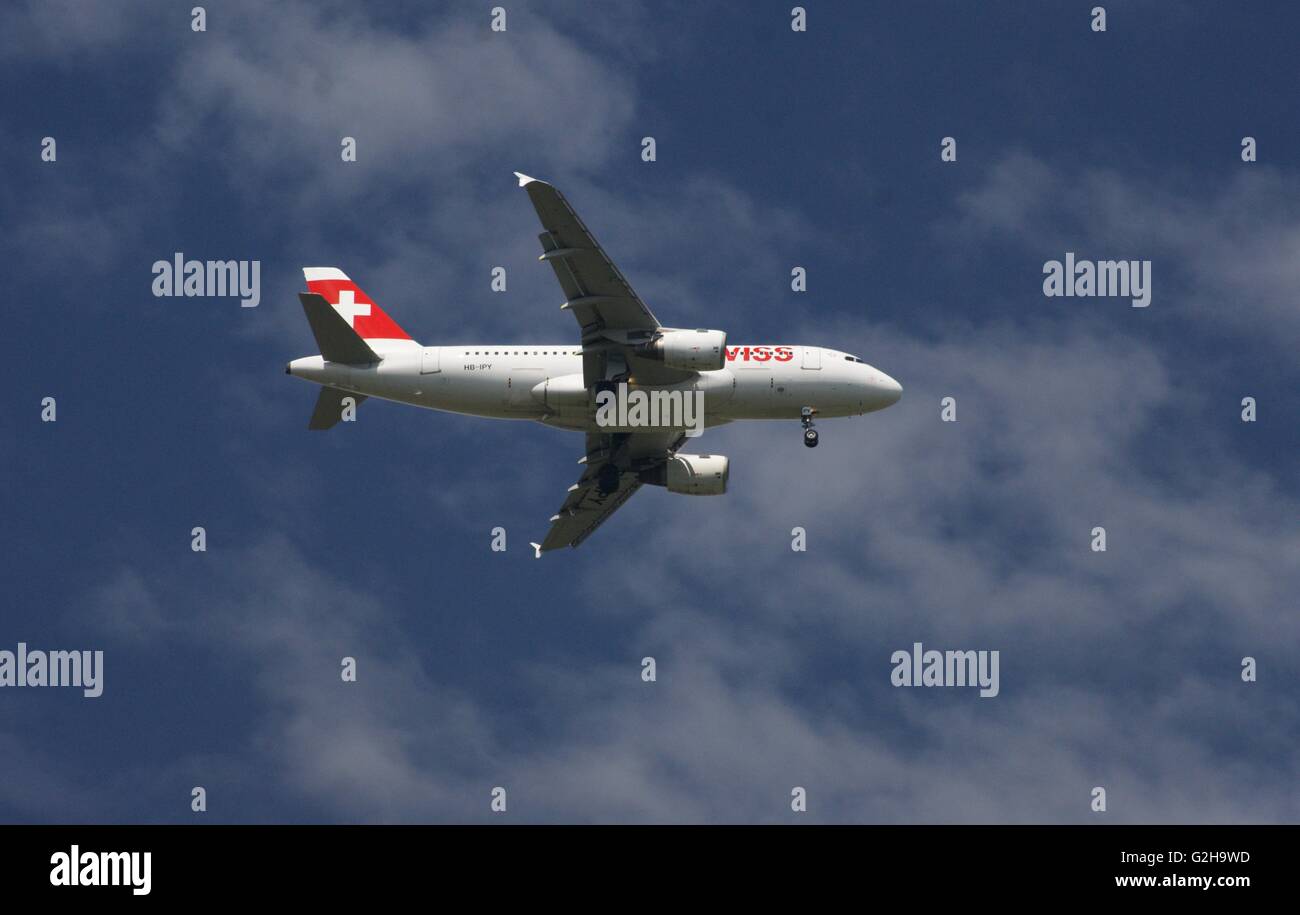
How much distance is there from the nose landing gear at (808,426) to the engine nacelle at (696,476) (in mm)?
5845

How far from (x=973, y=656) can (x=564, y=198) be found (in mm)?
25036

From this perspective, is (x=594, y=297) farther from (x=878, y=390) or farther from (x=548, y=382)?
(x=878, y=390)

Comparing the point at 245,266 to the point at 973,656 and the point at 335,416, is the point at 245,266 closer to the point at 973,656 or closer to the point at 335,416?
the point at 335,416

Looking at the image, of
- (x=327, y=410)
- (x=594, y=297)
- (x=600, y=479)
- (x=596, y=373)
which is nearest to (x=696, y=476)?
(x=600, y=479)

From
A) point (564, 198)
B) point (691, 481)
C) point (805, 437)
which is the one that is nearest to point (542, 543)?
point (691, 481)

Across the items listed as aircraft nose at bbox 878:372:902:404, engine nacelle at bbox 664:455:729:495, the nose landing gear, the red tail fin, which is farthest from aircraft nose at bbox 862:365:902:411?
the red tail fin

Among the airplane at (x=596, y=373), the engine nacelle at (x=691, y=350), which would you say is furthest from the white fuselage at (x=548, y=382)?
the engine nacelle at (x=691, y=350)

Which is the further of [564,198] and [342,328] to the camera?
[342,328]

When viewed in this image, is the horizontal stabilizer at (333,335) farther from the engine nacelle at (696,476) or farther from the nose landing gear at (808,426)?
the nose landing gear at (808,426)

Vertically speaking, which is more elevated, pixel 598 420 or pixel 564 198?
pixel 564 198

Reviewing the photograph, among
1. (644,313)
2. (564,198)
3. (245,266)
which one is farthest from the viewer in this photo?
(245,266)

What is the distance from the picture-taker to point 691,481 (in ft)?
283

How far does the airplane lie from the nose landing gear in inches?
1.7

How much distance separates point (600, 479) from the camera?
88438 millimetres
